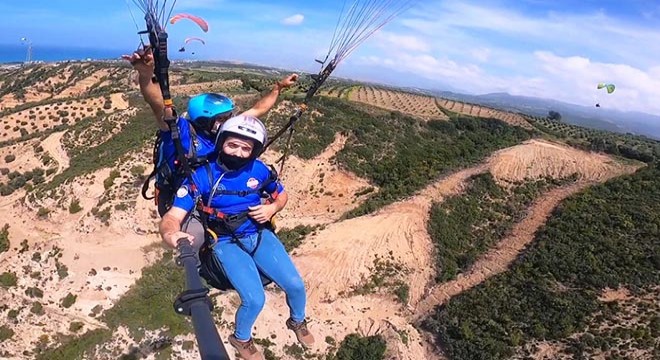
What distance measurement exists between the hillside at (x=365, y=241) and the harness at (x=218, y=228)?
1704 cm

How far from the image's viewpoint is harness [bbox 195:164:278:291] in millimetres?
6434

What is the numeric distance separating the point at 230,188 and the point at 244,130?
2.83ft

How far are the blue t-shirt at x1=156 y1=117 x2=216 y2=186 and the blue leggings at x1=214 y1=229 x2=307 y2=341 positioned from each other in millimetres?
1217

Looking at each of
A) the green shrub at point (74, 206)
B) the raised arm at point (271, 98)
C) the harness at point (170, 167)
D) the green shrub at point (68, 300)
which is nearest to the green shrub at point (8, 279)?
the green shrub at point (68, 300)

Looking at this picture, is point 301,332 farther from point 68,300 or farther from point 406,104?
point 406,104

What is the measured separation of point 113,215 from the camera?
104 ft

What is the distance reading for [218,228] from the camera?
6.70 m

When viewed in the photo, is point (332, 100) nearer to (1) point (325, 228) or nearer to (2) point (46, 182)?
(1) point (325, 228)

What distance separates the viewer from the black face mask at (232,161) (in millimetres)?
6315

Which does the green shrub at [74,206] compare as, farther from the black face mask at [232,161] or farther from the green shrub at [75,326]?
the black face mask at [232,161]

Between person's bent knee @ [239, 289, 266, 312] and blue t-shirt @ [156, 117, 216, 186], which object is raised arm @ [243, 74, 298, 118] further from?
person's bent knee @ [239, 289, 266, 312]

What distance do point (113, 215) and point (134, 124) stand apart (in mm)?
15029

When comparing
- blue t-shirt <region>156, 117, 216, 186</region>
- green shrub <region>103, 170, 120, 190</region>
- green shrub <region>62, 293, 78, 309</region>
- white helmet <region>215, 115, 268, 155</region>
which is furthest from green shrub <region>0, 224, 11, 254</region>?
white helmet <region>215, 115, 268, 155</region>

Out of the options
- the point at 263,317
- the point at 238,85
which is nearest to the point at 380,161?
the point at 263,317
